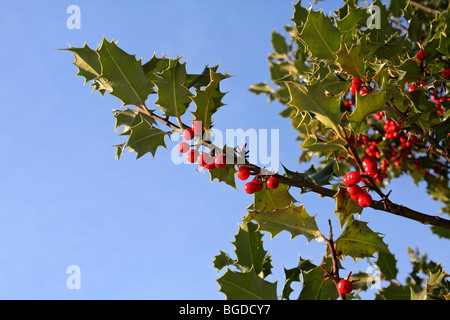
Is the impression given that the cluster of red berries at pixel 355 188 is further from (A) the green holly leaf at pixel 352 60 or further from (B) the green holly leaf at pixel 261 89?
(B) the green holly leaf at pixel 261 89

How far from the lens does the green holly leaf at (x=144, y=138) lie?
82.8 inches

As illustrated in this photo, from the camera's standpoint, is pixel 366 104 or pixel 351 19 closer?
pixel 366 104

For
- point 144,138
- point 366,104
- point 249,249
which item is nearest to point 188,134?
point 144,138

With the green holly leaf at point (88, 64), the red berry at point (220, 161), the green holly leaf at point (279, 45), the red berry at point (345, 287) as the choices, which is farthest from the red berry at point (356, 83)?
the green holly leaf at point (279, 45)

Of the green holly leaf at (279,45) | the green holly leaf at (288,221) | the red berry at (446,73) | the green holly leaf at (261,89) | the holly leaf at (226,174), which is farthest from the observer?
the green holly leaf at (261,89)

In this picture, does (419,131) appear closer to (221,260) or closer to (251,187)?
(251,187)

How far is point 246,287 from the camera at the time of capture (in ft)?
5.63

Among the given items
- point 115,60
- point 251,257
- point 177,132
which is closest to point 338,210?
point 251,257

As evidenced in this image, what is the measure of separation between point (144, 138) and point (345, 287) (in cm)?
132

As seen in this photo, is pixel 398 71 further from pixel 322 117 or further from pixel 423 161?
pixel 423 161

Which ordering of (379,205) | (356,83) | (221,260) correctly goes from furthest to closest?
(221,260), (356,83), (379,205)

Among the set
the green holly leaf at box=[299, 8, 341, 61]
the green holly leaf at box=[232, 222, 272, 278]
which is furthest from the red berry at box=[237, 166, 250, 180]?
the green holly leaf at box=[299, 8, 341, 61]

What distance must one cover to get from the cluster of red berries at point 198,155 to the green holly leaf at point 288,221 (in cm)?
32
